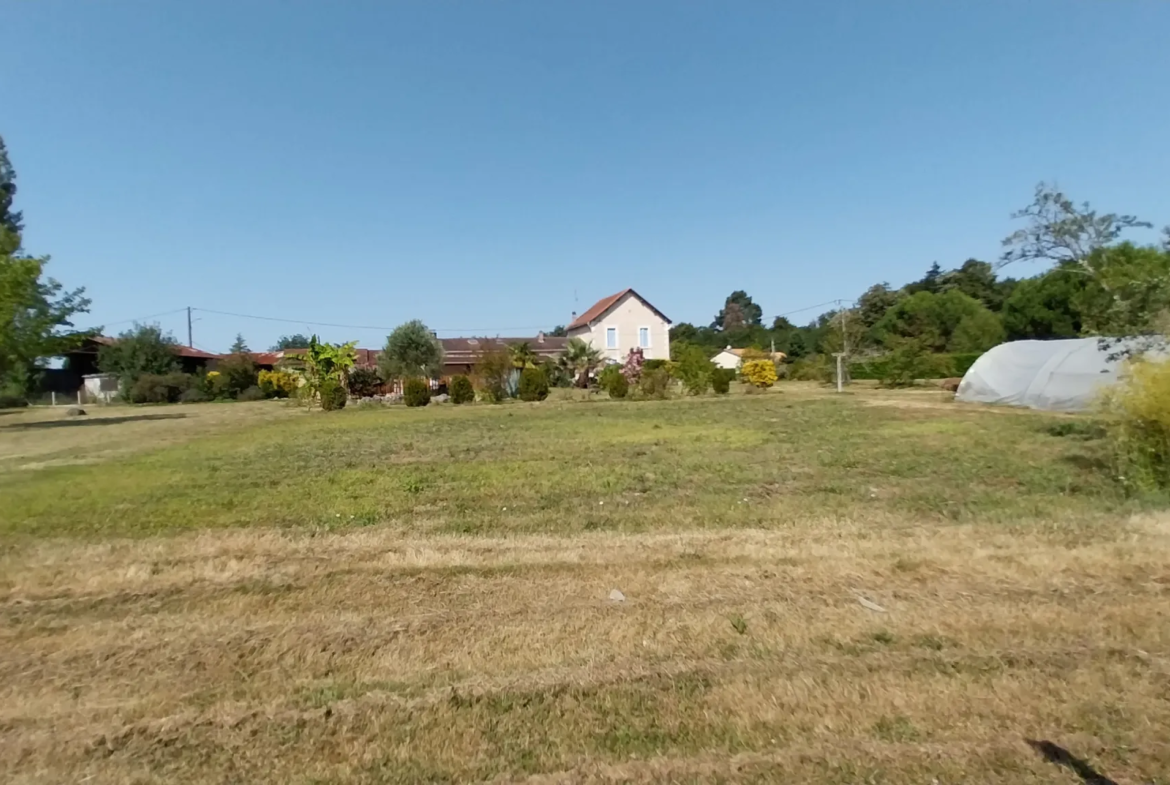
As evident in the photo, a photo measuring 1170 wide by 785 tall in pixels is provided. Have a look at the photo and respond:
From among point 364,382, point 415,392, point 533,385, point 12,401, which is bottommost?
point 415,392

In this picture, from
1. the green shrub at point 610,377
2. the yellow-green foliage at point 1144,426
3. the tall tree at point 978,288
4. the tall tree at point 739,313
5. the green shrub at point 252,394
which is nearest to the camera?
the yellow-green foliage at point 1144,426

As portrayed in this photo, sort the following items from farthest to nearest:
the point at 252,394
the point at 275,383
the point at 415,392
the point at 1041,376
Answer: the point at 275,383, the point at 252,394, the point at 415,392, the point at 1041,376

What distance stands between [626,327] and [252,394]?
26405mm

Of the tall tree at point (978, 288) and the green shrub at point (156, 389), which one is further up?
the tall tree at point (978, 288)

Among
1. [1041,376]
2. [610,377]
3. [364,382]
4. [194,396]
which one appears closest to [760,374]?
[610,377]

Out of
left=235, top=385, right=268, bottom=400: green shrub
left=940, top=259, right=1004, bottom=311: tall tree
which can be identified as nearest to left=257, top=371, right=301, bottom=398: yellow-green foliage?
left=235, top=385, right=268, bottom=400: green shrub

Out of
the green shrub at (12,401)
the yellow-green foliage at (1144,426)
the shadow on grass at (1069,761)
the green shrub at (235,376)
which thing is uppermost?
the green shrub at (235,376)

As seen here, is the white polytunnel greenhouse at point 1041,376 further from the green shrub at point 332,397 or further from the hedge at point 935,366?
the green shrub at point 332,397

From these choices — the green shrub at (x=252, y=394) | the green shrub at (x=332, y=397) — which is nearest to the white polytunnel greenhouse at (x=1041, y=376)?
the green shrub at (x=332, y=397)

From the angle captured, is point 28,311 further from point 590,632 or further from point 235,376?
point 590,632

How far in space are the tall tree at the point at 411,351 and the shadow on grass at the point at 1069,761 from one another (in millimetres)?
39761

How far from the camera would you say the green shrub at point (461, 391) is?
33.3 m

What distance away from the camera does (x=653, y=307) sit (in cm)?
5516

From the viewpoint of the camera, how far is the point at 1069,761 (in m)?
2.80
